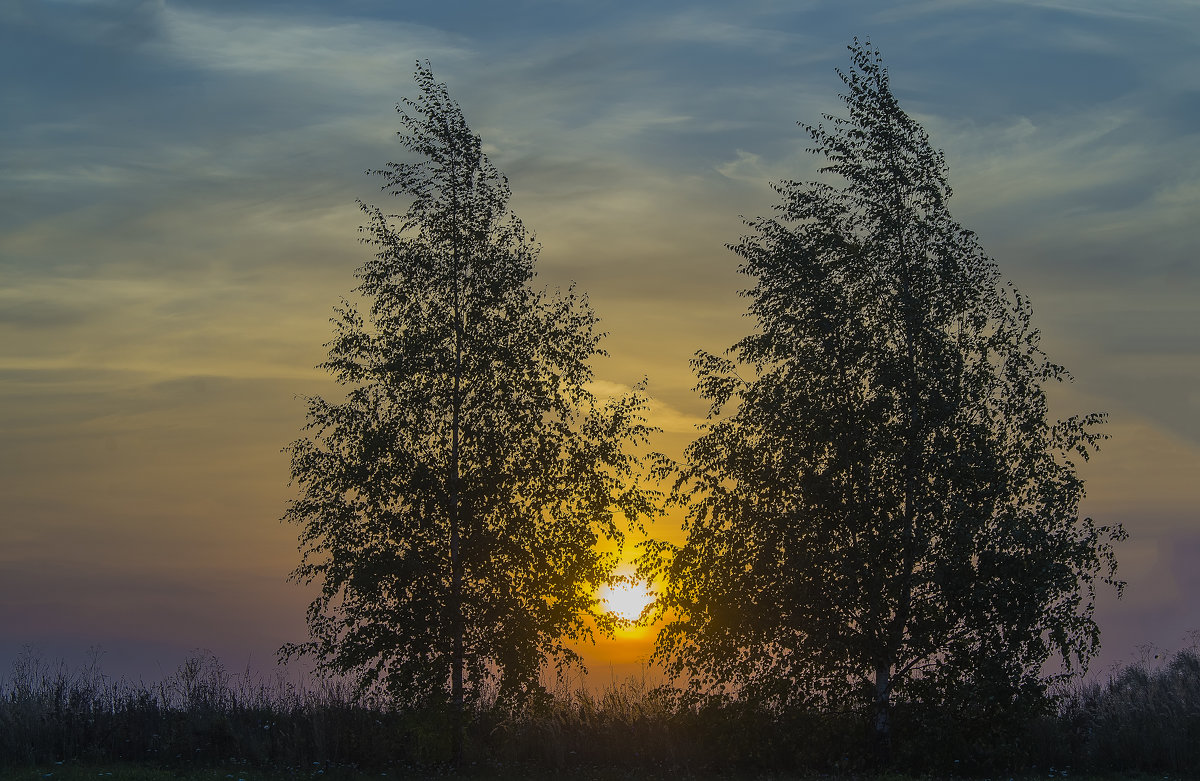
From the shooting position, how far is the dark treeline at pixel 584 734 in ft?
79.4

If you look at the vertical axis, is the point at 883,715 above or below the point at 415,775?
above

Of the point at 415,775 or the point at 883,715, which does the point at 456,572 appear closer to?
the point at 415,775

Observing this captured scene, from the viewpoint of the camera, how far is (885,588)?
968 inches

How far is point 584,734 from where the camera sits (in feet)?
86.2

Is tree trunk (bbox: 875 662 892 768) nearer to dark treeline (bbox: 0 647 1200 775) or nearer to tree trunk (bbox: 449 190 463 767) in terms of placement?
dark treeline (bbox: 0 647 1200 775)

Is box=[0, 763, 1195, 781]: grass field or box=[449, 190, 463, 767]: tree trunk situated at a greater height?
box=[449, 190, 463, 767]: tree trunk

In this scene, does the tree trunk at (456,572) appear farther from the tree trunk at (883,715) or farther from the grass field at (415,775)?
the tree trunk at (883,715)

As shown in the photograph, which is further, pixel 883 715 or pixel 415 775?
pixel 883 715

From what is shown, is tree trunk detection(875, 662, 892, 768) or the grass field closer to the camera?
the grass field

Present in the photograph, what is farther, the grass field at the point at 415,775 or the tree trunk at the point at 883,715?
the tree trunk at the point at 883,715

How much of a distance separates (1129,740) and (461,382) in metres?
17.7

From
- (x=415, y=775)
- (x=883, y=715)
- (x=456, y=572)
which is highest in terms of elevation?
(x=456, y=572)

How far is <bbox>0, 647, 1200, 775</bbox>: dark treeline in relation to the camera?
24.2m

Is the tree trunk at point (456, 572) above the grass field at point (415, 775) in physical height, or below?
above
